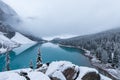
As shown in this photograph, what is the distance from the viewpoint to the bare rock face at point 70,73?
29531mm

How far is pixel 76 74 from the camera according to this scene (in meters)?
30.2

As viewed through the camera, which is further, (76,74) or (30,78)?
(76,74)

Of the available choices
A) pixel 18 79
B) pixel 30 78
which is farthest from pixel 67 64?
pixel 18 79

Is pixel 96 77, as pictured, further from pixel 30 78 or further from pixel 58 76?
pixel 30 78

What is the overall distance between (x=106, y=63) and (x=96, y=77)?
96.7 metres

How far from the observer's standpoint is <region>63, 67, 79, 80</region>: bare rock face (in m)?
29.5

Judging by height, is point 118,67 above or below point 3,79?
below

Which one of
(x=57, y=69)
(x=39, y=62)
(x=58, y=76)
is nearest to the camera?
(x=58, y=76)

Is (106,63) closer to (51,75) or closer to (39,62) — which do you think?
(39,62)

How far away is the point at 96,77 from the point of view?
29875 mm

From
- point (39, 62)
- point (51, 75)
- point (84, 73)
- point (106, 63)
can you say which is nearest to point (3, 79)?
point (51, 75)

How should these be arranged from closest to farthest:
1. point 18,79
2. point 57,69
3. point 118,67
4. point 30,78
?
point 18,79 < point 30,78 < point 57,69 < point 118,67

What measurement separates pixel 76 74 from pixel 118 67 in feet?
275

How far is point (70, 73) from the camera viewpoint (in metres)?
29.9
